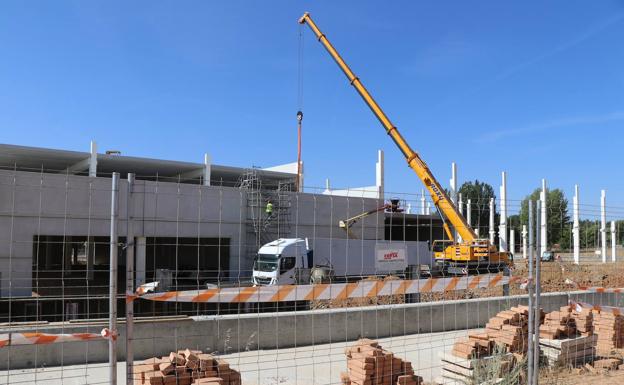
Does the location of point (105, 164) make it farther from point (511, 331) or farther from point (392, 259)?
point (511, 331)

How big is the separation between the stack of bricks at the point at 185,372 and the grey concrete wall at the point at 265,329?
330cm

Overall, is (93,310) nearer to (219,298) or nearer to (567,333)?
(219,298)

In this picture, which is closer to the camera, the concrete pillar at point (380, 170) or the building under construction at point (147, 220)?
the building under construction at point (147, 220)

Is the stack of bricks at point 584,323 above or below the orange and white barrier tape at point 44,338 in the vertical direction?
below

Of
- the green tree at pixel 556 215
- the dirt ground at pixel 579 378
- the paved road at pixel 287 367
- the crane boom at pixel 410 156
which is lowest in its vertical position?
the paved road at pixel 287 367

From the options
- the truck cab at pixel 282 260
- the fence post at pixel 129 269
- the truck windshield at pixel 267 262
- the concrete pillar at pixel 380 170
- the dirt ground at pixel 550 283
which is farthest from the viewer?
the concrete pillar at pixel 380 170

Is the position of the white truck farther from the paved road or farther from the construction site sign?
the paved road

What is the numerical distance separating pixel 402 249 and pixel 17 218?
20.1 meters

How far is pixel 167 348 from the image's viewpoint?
9.54m

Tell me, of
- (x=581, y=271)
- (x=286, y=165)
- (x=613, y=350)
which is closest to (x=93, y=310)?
(x=613, y=350)

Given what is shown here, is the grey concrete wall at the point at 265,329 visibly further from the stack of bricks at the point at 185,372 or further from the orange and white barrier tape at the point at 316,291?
the stack of bricks at the point at 185,372

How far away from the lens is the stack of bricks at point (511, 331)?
26.0 ft

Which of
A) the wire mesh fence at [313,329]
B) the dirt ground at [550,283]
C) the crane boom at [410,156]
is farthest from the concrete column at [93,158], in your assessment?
the dirt ground at [550,283]

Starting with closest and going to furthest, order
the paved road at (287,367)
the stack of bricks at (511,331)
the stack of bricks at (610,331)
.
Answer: the stack of bricks at (511,331)
the paved road at (287,367)
the stack of bricks at (610,331)
